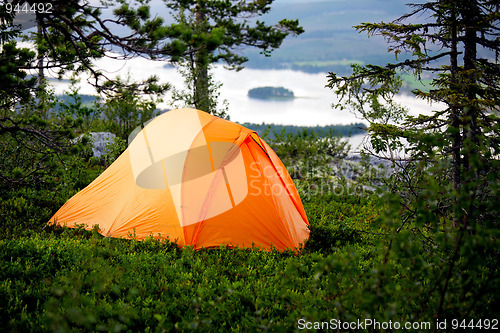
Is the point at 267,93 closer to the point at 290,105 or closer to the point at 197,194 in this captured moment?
the point at 290,105

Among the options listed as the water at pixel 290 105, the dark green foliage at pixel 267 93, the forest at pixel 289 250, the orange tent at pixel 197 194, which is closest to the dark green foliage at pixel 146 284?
the forest at pixel 289 250

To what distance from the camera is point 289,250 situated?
560 cm

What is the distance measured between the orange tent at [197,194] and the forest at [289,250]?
258 mm

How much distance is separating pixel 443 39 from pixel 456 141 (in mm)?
1615

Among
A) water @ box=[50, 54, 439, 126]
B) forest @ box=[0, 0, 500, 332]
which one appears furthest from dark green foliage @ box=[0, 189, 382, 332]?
water @ box=[50, 54, 439, 126]

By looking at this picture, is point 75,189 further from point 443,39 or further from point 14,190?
point 443,39

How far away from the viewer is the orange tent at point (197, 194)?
18.3 feet

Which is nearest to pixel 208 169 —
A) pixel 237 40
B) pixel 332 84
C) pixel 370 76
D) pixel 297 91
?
pixel 332 84

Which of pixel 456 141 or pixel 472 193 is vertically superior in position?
pixel 456 141

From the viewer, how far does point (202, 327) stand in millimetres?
3338

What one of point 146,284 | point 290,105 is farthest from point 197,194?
point 290,105

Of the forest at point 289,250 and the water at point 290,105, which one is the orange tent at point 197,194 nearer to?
the forest at point 289,250

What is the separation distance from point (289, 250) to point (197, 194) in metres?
1.76

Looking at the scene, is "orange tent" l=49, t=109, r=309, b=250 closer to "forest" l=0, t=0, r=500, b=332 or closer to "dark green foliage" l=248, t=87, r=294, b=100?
"forest" l=0, t=0, r=500, b=332
